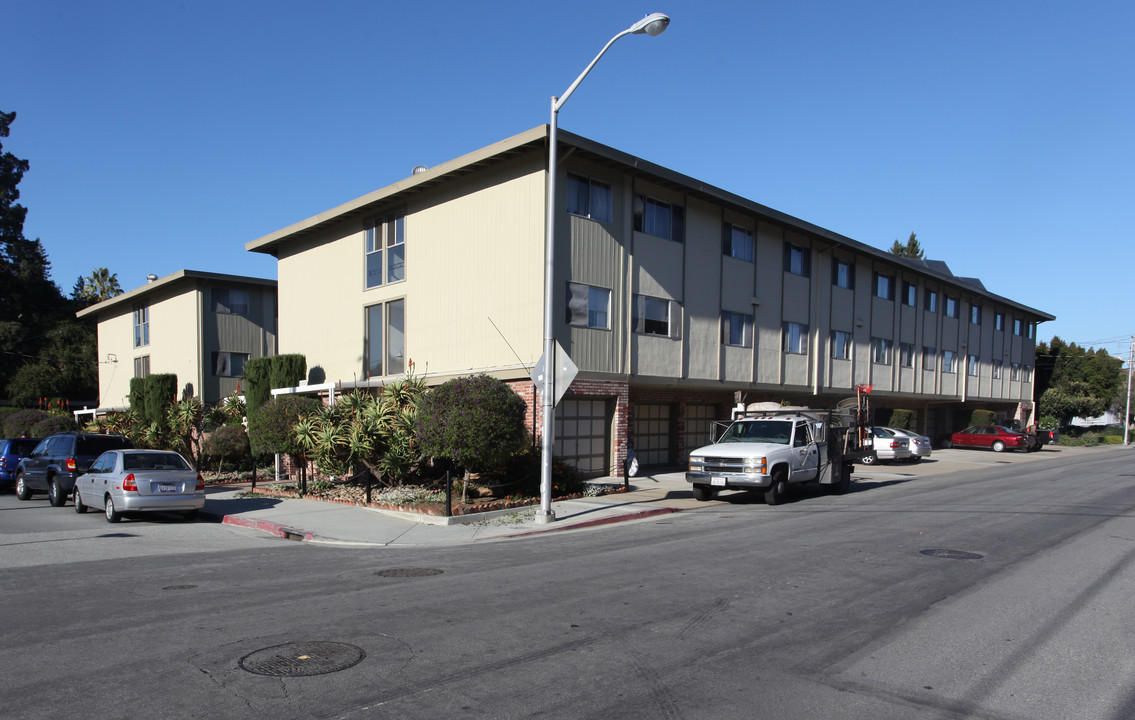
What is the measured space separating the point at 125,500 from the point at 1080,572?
51.5ft

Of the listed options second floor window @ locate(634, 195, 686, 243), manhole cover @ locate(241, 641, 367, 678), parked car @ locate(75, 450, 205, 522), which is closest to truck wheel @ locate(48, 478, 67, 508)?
parked car @ locate(75, 450, 205, 522)

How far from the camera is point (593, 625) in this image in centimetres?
695

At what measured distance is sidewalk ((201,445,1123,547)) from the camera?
44.1 feet

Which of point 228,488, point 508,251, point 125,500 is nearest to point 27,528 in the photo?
point 125,500

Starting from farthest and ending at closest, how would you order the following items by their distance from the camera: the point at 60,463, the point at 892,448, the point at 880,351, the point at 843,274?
→ the point at 880,351, the point at 843,274, the point at 892,448, the point at 60,463

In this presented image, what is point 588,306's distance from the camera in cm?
2086

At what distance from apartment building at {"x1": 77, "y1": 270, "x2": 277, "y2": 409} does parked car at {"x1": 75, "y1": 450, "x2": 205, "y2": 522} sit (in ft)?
62.8

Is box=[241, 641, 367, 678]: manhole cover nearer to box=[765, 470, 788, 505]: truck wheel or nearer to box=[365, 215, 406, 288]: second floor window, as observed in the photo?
box=[765, 470, 788, 505]: truck wheel

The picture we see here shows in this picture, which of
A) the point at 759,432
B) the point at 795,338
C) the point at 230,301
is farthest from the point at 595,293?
the point at 230,301

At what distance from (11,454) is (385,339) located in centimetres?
1115

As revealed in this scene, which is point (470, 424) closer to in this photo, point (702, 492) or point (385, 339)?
point (702, 492)

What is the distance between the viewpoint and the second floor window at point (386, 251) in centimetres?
2466

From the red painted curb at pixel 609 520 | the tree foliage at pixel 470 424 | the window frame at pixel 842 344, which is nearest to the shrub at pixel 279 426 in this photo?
the tree foliage at pixel 470 424

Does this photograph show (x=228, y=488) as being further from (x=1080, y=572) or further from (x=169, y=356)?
(x=1080, y=572)
